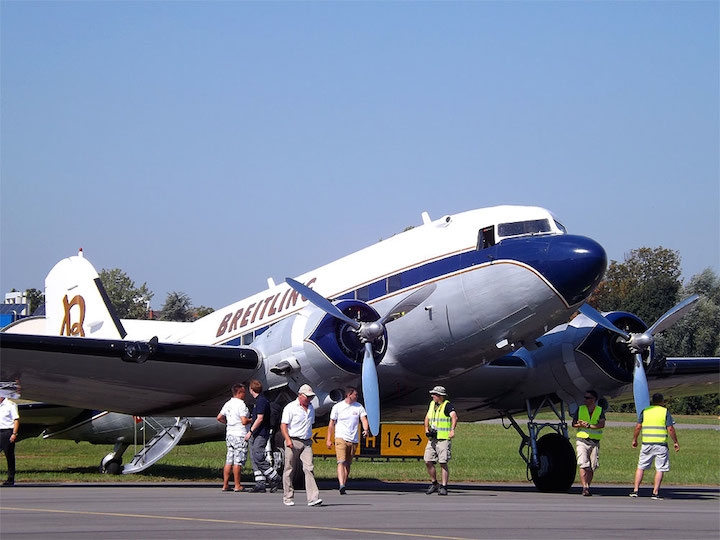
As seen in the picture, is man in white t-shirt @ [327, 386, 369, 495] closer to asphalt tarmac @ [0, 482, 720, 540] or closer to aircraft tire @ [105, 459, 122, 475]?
asphalt tarmac @ [0, 482, 720, 540]

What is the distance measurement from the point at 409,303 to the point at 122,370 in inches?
194

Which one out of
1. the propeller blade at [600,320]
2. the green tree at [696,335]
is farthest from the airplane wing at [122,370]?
the green tree at [696,335]

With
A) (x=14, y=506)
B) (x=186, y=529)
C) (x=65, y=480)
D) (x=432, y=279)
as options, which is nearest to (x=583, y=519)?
(x=186, y=529)

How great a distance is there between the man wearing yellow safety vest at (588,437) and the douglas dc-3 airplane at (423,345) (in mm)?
1140

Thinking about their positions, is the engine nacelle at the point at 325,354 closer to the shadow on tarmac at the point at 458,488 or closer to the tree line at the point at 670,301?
the shadow on tarmac at the point at 458,488

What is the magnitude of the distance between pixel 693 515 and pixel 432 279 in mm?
5565

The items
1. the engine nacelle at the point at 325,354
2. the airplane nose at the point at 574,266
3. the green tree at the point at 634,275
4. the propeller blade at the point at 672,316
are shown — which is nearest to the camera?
the airplane nose at the point at 574,266

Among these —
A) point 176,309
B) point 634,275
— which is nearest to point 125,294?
point 176,309

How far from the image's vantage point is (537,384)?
1755cm

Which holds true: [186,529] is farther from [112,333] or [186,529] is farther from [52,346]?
[112,333]

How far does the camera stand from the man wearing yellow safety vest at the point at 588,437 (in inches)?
593

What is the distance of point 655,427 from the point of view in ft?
47.6

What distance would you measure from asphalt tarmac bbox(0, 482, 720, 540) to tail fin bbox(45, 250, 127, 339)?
712 centimetres

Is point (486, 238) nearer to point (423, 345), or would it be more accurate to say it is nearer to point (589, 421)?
point (423, 345)
